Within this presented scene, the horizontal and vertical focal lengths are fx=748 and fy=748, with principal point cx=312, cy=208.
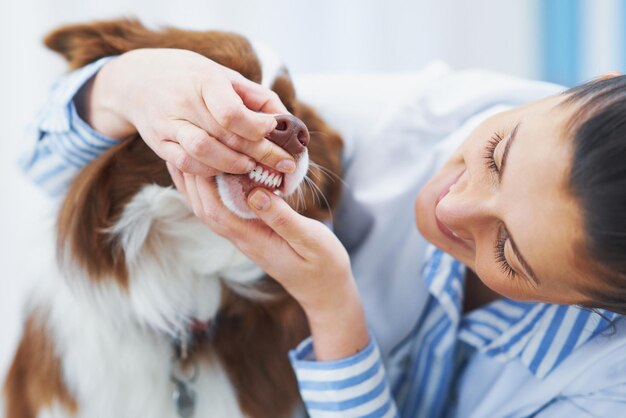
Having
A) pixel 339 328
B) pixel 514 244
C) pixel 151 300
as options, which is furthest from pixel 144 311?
pixel 514 244

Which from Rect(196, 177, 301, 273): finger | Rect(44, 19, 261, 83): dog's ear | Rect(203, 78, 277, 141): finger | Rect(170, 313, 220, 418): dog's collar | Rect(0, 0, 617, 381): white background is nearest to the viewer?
Rect(203, 78, 277, 141): finger

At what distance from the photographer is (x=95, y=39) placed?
3.13 feet

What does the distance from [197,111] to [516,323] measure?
536 millimetres

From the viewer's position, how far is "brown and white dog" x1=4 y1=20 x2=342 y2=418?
876 mm

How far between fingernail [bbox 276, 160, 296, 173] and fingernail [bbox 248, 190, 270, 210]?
1.3 inches

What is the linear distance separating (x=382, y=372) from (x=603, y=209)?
39 centimetres

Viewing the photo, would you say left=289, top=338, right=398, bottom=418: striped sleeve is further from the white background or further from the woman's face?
the white background

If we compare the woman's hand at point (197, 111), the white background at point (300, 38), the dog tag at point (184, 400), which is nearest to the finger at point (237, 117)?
the woman's hand at point (197, 111)

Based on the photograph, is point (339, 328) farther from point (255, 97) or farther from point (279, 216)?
point (255, 97)

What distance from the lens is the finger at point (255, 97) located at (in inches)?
27.7

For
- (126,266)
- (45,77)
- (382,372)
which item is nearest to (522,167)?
(382,372)

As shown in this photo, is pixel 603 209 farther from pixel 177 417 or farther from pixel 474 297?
pixel 177 417

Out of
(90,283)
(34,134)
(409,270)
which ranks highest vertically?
(34,134)

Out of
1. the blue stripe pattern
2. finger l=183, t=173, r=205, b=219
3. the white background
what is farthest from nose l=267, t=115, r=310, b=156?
the white background
